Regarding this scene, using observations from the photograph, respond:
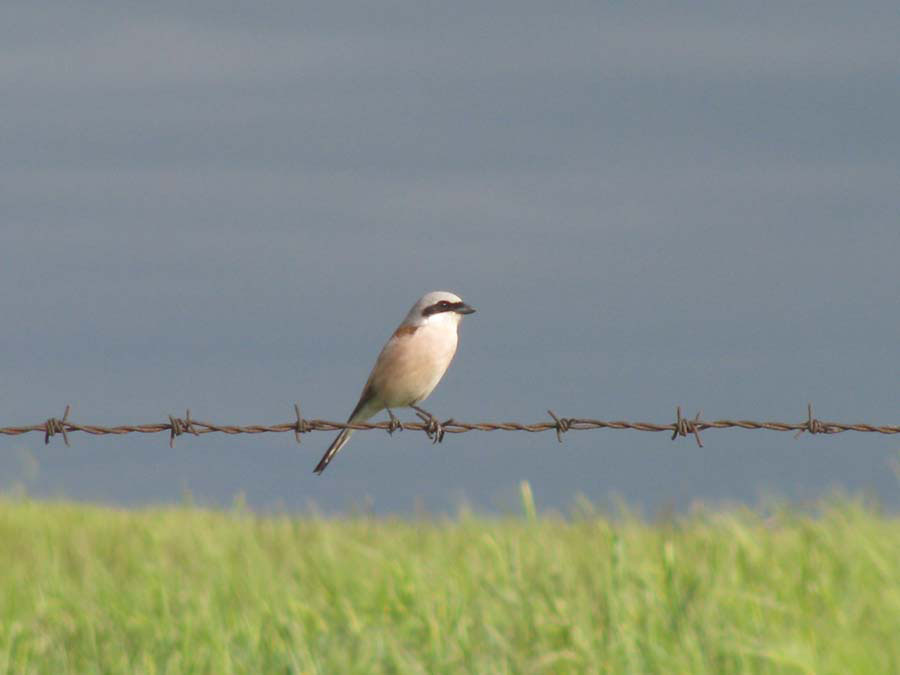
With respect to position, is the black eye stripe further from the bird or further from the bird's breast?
the bird's breast

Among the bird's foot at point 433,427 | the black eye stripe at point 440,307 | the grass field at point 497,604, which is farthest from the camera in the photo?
the black eye stripe at point 440,307

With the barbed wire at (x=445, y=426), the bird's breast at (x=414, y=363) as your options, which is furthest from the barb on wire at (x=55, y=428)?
the bird's breast at (x=414, y=363)

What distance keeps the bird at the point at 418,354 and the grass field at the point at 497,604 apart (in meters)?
3.11

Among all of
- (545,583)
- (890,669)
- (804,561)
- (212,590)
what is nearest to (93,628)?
(212,590)

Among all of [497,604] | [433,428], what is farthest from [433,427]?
[497,604]

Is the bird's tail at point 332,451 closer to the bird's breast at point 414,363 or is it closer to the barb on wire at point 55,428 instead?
the bird's breast at point 414,363

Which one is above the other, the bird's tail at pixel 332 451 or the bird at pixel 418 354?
the bird at pixel 418 354

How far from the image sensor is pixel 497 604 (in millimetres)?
5543

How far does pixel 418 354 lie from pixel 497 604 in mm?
5284

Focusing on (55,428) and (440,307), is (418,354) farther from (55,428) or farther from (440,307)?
(55,428)

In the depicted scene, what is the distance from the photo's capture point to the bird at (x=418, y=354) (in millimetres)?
10727

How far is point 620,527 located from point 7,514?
923cm

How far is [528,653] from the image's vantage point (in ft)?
16.7

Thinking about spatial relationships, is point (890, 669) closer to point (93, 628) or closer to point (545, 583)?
point (545, 583)
